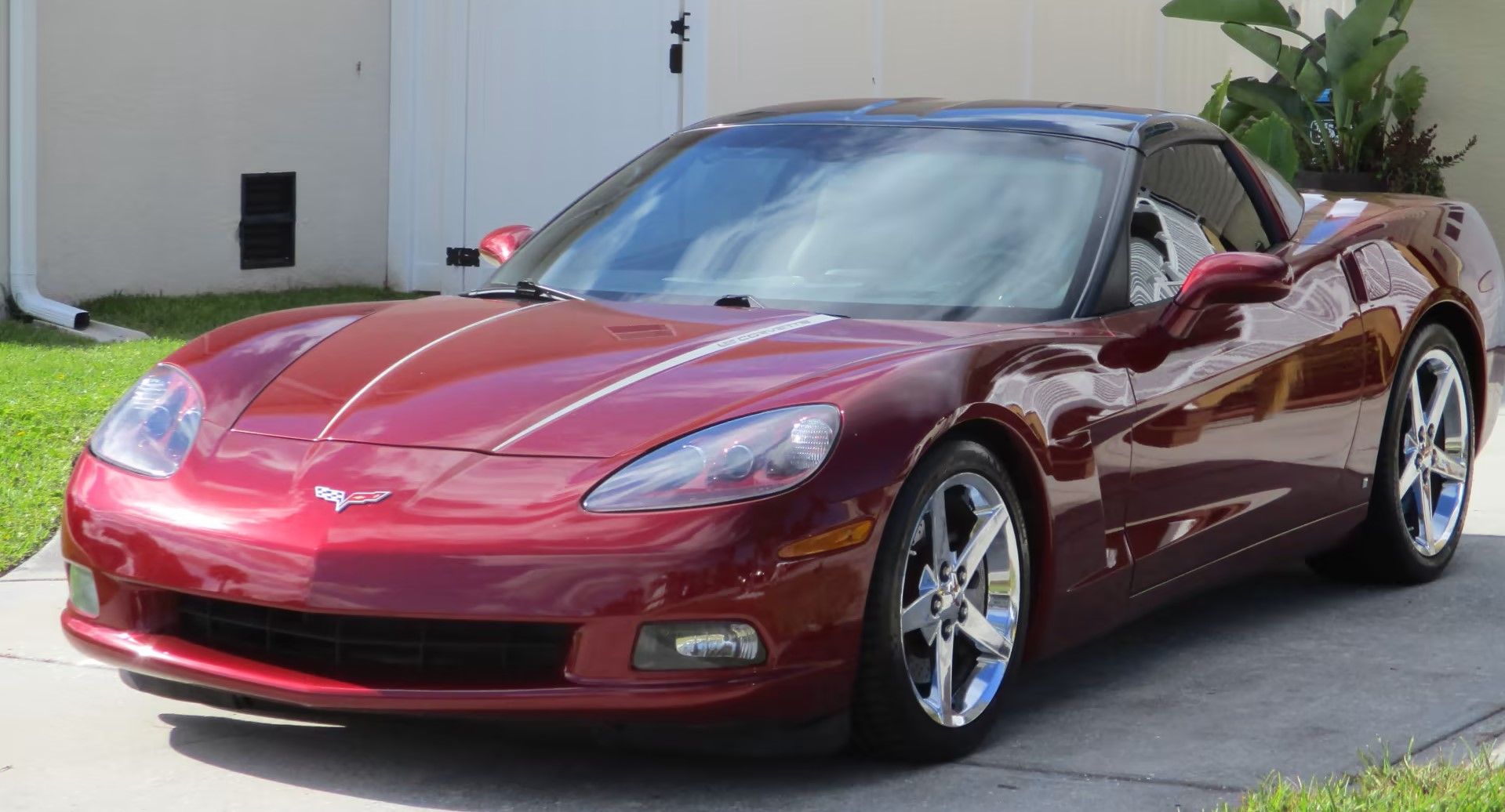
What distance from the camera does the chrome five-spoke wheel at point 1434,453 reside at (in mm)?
5852

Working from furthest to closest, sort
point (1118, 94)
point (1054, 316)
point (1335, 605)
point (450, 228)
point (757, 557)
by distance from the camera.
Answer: point (1118, 94) < point (450, 228) < point (1335, 605) < point (1054, 316) < point (757, 557)

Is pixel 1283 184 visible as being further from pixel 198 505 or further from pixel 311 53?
pixel 311 53

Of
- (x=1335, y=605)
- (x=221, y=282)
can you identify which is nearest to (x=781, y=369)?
(x=1335, y=605)

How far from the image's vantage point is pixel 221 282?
448 inches

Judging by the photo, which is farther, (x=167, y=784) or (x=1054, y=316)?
(x=1054, y=316)

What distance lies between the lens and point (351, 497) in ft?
12.0

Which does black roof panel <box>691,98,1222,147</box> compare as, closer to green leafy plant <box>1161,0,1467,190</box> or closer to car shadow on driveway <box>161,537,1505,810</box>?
car shadow on driveway <box>161,537,1505,810</box>

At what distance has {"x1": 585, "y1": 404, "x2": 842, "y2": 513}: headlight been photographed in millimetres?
3590

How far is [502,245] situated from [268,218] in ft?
21.6

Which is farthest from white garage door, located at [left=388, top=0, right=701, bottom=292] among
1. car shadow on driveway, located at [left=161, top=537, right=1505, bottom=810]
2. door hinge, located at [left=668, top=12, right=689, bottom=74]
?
car shadow on driveway, located at [left=161, top=537, right=1505, bottom=810]

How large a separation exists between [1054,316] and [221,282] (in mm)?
7765

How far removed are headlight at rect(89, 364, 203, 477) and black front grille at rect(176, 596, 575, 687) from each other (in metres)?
0.43

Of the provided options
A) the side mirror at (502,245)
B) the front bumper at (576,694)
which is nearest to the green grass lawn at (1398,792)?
the front bumper at (576,694)

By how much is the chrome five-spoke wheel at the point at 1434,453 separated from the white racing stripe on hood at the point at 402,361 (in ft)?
8.75
